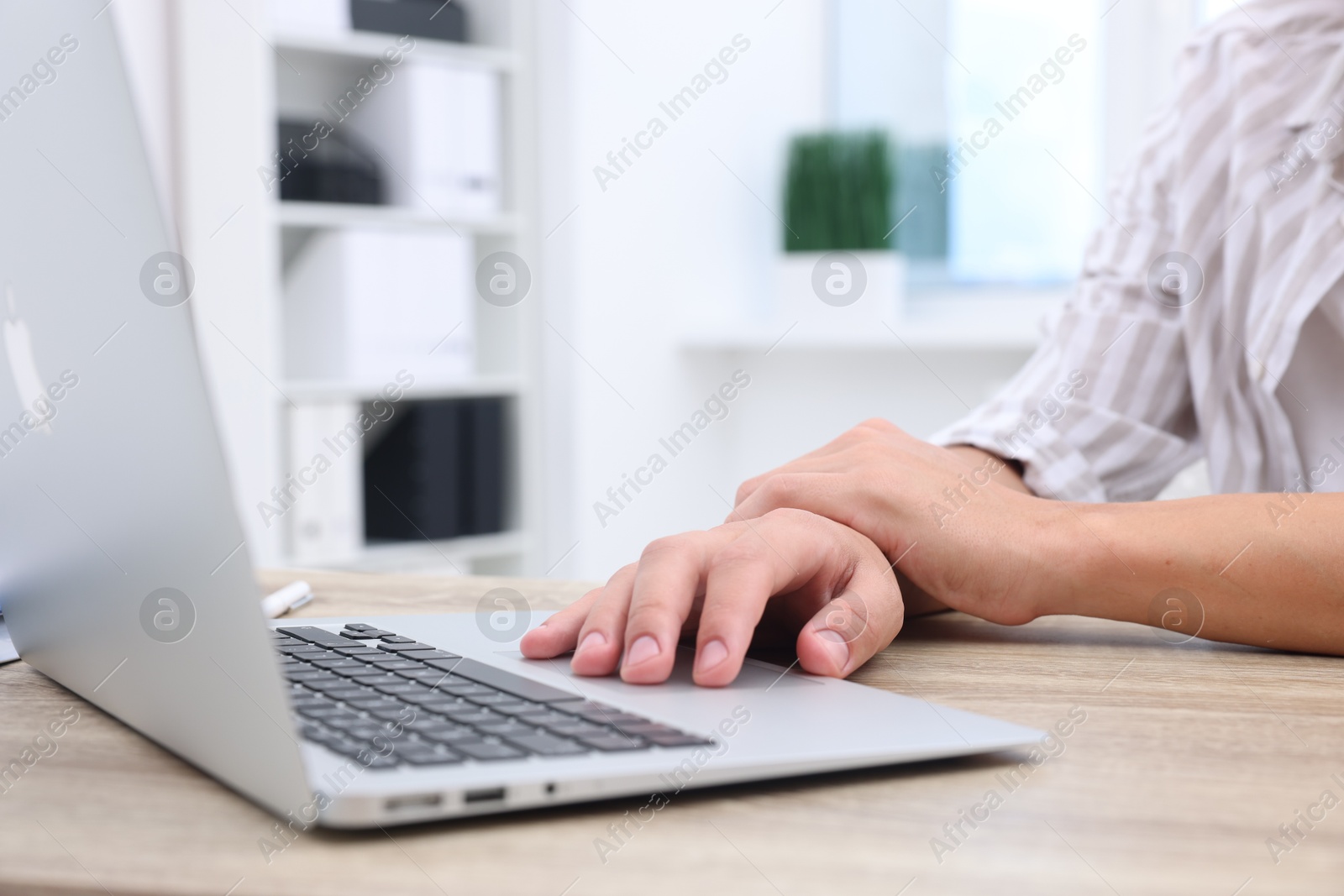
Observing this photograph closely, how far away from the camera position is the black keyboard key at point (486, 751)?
385 millimetres

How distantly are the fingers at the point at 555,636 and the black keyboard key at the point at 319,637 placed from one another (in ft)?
0.29

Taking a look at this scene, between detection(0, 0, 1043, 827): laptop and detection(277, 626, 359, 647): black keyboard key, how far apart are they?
40 mm

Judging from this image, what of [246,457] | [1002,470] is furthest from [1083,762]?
[246,457]

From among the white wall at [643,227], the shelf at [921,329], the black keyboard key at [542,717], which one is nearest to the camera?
the black keyboard key at [542,717]

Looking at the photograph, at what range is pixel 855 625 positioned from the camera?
2.02ft

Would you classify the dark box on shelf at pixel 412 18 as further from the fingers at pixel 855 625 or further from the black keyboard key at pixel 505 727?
the black keyboard key at pixel 505 727

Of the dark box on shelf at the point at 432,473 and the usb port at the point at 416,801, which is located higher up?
the usb port at the point at 416,801

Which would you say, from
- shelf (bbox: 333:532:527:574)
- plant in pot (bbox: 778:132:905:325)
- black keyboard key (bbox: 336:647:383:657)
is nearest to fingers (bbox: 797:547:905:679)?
black keyboard key (bbox: 336:647:383:657)

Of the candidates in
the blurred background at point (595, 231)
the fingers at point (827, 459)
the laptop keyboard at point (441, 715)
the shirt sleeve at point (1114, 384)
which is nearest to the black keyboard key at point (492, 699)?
the laptop keyboard at point (441, 715)

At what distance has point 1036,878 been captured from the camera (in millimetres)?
335

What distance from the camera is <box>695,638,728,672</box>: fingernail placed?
527 mm

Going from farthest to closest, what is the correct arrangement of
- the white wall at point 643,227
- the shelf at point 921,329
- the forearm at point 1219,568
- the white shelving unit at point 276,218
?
the white wall at point 643,227, the shelf at point 921,329, the white shelving unit at point 276,218, the forearm at point 1219,568

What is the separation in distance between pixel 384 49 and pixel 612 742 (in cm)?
253

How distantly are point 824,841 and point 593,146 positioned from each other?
262 centimetres
